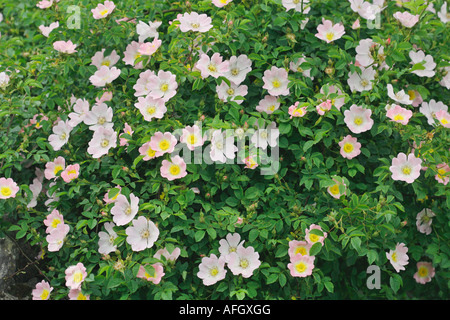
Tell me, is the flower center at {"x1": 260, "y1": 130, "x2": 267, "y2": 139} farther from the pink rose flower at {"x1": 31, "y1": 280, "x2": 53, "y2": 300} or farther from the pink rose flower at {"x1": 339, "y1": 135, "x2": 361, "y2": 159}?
the pink rose flower at {"x1": 31, "y1": 280, "x2": 53, "y2": 300}

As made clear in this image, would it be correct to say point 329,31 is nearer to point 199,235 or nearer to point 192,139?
point 192,139

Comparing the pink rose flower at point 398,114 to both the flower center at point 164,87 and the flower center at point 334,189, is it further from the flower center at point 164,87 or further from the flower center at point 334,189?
the flower center at point 164,87

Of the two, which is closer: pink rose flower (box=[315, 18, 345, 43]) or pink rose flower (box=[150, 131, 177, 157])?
pink rose flower (box=[150, 131, 177, 157])

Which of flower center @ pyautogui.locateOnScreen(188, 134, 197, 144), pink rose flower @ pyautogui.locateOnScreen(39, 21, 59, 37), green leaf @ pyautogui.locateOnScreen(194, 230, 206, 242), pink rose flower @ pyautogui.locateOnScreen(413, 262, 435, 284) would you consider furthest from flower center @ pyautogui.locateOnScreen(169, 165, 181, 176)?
pink rose flower @ pyautogui.locateOnScreen(413, 262, 435, 284)

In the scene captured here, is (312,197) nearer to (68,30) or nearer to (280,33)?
(280,33)

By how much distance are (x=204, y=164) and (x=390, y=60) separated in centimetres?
90

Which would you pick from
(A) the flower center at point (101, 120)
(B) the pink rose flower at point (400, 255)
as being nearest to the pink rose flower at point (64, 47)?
(A) the flower center at point (101, 120)

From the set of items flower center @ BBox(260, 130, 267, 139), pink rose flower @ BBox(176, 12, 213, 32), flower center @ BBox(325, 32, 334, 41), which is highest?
pink rose flower @ BBox(176, 12, 213, 32)

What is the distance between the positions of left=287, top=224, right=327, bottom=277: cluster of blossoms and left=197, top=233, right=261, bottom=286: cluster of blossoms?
0.43 feet

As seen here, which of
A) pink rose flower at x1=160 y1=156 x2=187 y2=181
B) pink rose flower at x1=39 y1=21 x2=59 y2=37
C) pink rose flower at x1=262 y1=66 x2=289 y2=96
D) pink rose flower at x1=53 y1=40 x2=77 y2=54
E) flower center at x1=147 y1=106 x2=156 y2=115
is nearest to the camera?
pink rose flower at x1=160 y1=156 x2=187 y2=181

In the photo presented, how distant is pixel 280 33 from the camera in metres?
2.47

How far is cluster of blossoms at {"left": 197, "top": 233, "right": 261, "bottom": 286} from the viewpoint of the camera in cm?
203

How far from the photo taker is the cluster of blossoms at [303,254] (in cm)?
203

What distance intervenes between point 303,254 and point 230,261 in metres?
0.28
